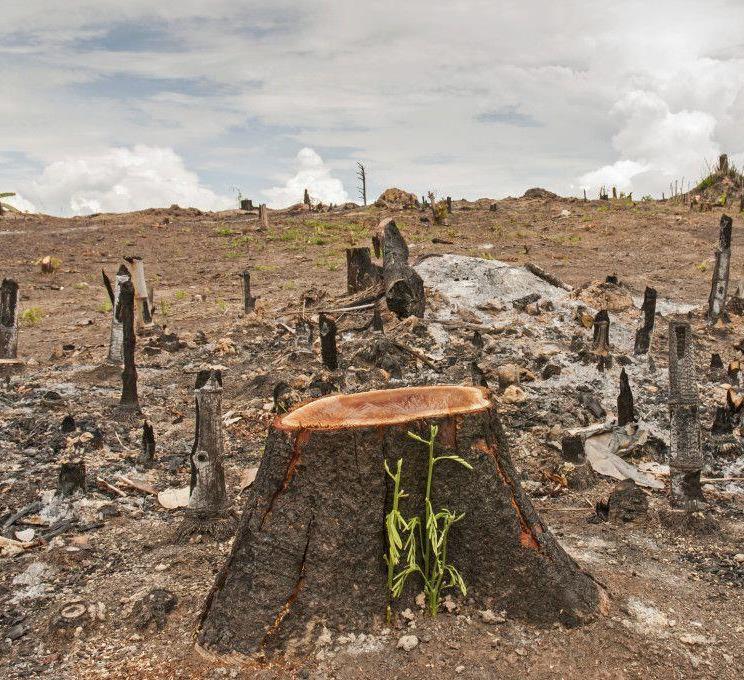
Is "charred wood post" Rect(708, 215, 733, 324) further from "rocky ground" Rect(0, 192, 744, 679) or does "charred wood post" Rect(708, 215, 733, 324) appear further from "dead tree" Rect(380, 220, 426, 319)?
"dead tree" Rect(380, 220, 426, 319)

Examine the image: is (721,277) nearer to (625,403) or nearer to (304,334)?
(625,403)

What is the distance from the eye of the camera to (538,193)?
30.0 m

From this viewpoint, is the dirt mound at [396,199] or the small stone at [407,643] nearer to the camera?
the small stone at [407,643]

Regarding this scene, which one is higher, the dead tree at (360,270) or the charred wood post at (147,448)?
the dead tree at (360,270)

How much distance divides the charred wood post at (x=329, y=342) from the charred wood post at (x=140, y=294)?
12.7ft

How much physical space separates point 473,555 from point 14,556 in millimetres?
2885

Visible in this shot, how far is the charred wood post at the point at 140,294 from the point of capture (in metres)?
10.2

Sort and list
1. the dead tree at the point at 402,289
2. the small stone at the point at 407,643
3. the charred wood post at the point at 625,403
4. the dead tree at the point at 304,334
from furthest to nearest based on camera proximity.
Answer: the dead tree at the point at 402,289
the dead tree at the point at 304,334
the charred wood post at the point at 625,403
the small stone at the point at 407,643

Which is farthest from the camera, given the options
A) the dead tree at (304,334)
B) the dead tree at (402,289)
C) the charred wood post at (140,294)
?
the charred wood post at (140,294)

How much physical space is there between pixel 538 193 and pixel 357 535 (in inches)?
1139

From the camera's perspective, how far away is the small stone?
2898 millimetres

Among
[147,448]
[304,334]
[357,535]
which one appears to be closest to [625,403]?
[357,535]

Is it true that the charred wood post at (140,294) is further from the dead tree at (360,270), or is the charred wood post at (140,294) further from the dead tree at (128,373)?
the dead tree at (360,270)

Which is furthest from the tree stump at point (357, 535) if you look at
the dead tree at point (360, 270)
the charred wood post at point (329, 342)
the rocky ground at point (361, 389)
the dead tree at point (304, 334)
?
the dead tree at point (360, 270)
